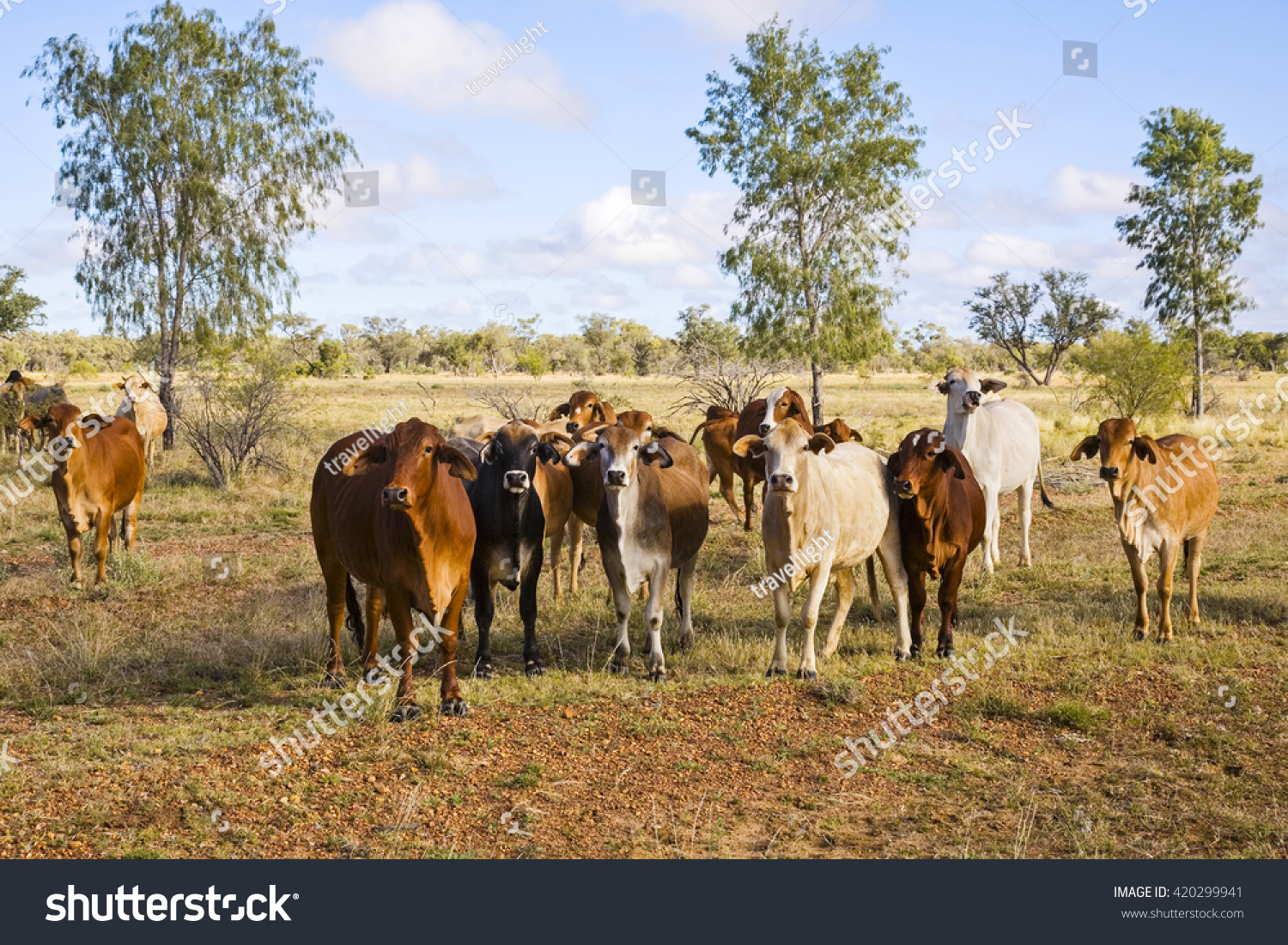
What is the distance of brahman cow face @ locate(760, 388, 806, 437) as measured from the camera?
11227 mm

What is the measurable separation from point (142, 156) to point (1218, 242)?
31.5 metres

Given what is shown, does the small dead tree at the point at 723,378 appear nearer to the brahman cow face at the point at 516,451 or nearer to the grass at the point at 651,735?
the grass at the point at 651,735

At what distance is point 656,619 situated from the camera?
8.30 m

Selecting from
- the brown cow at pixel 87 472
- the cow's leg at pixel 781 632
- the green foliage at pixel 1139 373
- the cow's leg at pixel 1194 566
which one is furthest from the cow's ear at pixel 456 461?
the green foliage at pixel 1139 373

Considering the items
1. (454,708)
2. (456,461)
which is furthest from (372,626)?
(456,461)

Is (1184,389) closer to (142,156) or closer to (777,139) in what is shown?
(777,139)

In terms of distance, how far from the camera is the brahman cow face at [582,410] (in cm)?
1203

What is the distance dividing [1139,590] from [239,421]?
16.2 meters

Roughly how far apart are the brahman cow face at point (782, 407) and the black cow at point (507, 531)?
341cm

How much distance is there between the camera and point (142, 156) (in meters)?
24.0

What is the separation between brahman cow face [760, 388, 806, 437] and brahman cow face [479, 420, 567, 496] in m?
3.34

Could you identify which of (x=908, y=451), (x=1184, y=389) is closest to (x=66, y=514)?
(x=908, y=451)

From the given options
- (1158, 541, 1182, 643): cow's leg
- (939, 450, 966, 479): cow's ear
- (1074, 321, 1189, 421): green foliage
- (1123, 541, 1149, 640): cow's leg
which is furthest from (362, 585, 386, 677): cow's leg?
(1074, 321, 1189, 421): green foliage
